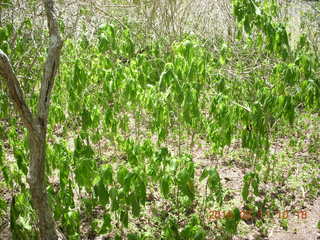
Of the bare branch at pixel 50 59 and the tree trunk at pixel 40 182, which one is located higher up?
the bare branch at pixel 50 59

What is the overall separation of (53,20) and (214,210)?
2178 mm

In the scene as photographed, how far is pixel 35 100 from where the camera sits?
3.47m

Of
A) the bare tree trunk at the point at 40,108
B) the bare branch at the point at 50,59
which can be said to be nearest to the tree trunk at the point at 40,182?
the bare tree trunk at the point at 40,108

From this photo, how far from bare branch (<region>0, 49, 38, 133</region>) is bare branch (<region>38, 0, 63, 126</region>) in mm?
74

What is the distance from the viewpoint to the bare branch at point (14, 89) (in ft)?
6.04

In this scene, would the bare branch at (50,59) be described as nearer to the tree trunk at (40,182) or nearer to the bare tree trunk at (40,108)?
the bare tree trunk at (40,108)

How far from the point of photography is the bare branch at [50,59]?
2018mm

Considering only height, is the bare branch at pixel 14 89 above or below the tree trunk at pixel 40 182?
above

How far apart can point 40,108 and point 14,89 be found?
0.20m

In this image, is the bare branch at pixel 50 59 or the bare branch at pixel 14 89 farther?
the bare branch at pixel 50 59

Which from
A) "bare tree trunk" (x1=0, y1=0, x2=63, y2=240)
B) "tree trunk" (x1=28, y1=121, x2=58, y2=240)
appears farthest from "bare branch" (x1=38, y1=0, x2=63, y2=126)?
"tree trunk" (x1=28, y1=121, x2=58, y2=240)

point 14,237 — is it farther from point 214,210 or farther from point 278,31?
point 278,31

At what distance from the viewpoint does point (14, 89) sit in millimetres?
1932

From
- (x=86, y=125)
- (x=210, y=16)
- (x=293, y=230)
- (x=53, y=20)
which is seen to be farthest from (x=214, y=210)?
(x=210, y=16)
